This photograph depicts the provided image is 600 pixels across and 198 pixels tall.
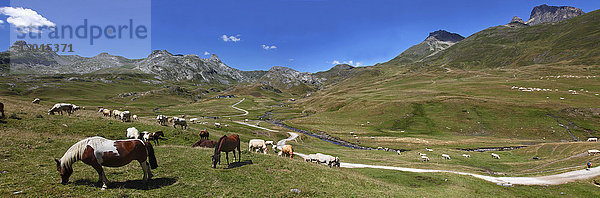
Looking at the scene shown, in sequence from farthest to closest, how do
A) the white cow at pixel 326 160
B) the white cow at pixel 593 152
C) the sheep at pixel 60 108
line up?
the white cow at pixel 593 152 → the sheep at pixel 60 108 → the white cow at pixel 326 160

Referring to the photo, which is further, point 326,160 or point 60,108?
point 60,108

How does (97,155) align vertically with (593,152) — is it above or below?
above

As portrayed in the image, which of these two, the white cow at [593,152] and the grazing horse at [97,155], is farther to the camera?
the white cow at [593,152]

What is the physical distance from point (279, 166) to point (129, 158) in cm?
1276

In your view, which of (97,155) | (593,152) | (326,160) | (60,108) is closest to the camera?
(97,155)

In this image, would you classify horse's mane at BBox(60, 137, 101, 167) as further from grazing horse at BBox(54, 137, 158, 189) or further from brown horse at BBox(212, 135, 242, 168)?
brown horse at BBox(212, 135, 242, 168)

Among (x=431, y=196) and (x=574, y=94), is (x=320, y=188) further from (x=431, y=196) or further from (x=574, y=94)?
(x=574, y=94)

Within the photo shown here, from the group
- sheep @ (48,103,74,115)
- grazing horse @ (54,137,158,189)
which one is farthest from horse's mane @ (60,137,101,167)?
sheep @ (48,103,74,115)

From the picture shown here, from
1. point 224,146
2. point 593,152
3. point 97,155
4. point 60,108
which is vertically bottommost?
point 593,152

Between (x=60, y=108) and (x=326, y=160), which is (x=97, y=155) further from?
(x=60, y=108)

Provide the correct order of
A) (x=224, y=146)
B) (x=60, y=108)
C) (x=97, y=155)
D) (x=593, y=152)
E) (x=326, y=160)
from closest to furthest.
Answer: (x=97, y=155) → (x=224, y=146) → (x=326, y=160) → (x=60, y=108) → (x=593, y=152)

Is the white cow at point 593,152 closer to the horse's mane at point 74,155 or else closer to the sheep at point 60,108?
the horse's mane at point 74,155

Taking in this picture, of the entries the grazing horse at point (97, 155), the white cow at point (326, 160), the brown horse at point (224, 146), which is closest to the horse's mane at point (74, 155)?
the grazing horse at point (97, 155)

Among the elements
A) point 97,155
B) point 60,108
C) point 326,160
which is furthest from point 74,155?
point 60,108
